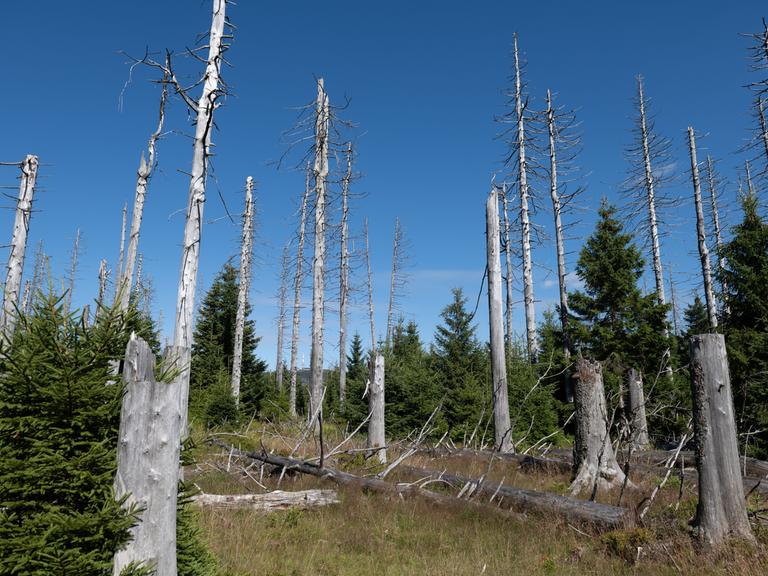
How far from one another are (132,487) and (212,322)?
74.5 feet

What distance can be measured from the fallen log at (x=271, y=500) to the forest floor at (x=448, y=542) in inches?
5.5

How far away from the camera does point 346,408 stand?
16.8 meters

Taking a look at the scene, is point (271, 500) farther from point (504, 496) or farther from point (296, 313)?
point (296, 313)

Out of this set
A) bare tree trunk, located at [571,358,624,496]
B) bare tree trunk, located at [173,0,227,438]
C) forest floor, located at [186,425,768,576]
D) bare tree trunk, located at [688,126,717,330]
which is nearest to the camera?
forest floor, located at [186,425,768,576]

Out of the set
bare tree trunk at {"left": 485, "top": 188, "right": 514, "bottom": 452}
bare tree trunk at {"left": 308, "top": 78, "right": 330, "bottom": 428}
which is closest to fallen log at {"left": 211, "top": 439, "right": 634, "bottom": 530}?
bare tree trunk at {"left": 485, "top": 188, "right": 514, "bottom": 452}

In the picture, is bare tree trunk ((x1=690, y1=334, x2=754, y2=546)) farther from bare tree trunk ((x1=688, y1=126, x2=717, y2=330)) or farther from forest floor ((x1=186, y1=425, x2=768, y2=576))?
bare tree trunk ((x1=688, y1=126, x2=717, y2=330))

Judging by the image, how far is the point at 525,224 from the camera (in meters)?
21.5

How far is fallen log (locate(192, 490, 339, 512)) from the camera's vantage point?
696 centimetres

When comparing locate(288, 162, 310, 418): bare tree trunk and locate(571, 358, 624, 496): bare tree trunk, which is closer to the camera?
locate(571, 358, 624, 496): bare tree trunk

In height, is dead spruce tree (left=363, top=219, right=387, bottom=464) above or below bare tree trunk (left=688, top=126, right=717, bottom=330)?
below

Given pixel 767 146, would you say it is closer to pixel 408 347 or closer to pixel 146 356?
pixel 408 347

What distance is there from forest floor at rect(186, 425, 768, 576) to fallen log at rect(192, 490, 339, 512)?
0.46 ft

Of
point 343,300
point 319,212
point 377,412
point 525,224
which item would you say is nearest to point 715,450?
point 377,412

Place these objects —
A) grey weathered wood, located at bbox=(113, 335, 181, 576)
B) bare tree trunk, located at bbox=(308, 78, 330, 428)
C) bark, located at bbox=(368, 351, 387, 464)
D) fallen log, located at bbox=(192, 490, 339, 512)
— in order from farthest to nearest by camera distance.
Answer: bare tree trunk, located at bbox=(308, 78, 330, 428)
bark, located at bbox=(368, 351, 387, 464)
fallen log, located at bbox=(192, 490, 339, 512)
grey weathered wood, located at bbox=(113, 335, 181, 576)
